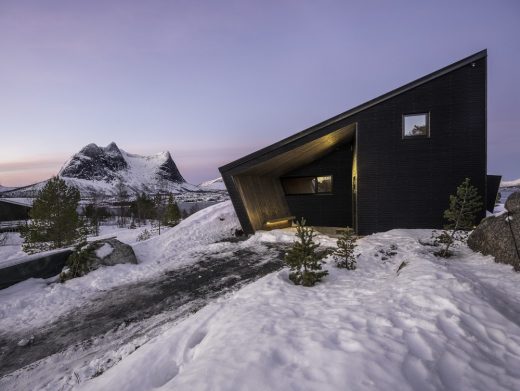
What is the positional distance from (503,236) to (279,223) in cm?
924

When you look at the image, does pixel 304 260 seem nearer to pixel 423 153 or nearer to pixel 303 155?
pixel 303 155

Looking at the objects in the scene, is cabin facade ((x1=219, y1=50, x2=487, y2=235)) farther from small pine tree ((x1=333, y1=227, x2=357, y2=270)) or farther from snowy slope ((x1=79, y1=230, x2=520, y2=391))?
snowy slope ((x1=79, y1=230, x2=520, y2=391))

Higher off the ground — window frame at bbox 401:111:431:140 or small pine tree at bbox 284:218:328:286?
window frame at bbox 401:111:431:140

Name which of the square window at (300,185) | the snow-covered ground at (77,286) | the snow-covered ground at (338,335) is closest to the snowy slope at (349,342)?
the snow-covered ground at (338,335)

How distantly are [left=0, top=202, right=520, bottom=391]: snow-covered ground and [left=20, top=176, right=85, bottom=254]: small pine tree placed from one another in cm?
1244

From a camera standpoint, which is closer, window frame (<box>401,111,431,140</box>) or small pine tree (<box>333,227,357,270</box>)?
small pine tree (<box>333,227,357,270</box>)

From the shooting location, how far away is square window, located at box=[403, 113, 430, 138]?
11234mm

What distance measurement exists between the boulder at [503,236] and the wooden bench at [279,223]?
8188 millimetres

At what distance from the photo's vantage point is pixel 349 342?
2936mm

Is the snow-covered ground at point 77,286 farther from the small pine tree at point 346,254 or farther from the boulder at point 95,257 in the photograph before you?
the small pine tree at point 346,254

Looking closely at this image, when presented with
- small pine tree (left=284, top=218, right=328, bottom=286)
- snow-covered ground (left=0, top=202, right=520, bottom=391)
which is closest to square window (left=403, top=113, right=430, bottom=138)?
snow-covered ground (left=0, top=202, right=520, bottom=391)

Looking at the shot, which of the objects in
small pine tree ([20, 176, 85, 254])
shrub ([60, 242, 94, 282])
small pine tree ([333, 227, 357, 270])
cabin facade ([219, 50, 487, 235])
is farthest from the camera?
small pine tree ([20, 176, 85, 254])

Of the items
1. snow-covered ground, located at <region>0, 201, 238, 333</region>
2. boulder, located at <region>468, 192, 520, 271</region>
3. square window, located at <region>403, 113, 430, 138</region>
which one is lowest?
snow-covered ground, located at <region>0, 201, 238, 333</region>

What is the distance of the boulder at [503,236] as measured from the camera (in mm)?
6219
